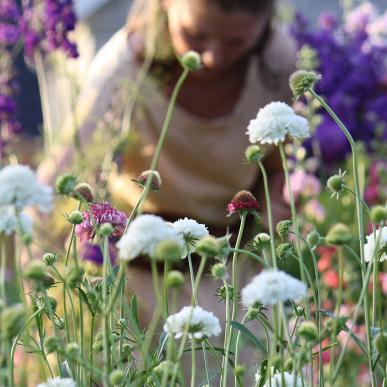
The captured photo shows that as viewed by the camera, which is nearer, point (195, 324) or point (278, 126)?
point (195, 324)

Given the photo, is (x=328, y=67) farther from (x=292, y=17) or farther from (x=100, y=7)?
(x=100, y=7)

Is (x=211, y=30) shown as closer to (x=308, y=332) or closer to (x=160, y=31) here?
(x=160, y=31)

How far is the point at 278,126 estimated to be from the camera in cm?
80

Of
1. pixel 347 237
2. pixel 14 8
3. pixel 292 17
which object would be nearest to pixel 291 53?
pixel 14 8

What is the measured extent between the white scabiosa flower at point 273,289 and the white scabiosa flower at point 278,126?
20 centimetres

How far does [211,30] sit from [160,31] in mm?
170

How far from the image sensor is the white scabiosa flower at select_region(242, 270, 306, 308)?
1.97ft

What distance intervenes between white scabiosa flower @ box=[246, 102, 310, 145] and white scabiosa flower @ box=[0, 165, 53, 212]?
236mm

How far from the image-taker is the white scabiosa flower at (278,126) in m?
0.80

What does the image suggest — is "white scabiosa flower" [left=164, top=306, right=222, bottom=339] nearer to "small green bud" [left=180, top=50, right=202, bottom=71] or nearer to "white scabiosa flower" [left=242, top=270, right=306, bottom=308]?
"white scabiosa flower" [left=242, top=270, right=306, bottom=308]

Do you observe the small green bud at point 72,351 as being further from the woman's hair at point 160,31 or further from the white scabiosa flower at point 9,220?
the woman's hair at point 160,31

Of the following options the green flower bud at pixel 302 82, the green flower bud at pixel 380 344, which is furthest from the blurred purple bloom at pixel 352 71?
the green flower bud at pixel 380 344

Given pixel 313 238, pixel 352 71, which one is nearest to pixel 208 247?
pixel 313 238

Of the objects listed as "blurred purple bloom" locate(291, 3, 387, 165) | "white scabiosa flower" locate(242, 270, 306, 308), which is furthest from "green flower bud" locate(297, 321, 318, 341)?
"blurred purple bloom" locate(291, 3, 387, 165)
